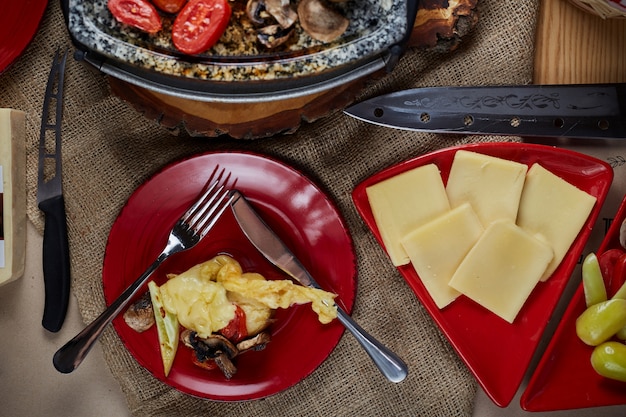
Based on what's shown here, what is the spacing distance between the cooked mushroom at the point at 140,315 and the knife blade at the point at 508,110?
2.32 ft

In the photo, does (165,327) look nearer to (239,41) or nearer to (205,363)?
(205,363)

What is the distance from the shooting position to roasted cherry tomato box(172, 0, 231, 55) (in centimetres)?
→ 149

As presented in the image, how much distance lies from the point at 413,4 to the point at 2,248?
1.21m

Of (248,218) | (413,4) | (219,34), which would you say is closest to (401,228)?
(248,218)

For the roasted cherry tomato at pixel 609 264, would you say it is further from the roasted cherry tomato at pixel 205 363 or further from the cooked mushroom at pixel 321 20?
the roasted cherry tomato at pixel 205 363

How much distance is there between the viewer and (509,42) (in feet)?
5.62

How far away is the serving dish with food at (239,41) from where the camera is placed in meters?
1.49

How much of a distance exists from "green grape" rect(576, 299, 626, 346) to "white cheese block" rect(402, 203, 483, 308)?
32 cm

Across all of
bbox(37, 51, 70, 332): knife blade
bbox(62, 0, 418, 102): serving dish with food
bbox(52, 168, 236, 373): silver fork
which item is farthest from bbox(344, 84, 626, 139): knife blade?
bbox(37, 51, 70, 332): knife blade

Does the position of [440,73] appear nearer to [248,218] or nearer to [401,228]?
[401,228]

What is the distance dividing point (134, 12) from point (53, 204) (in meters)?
0.58

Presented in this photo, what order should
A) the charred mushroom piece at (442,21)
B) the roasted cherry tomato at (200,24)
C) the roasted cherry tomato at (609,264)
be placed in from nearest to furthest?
the roasted cherry tomato at (200,24) → the charred mushroom piece at (442,21) → the roasted cherry tomato at (609,264)

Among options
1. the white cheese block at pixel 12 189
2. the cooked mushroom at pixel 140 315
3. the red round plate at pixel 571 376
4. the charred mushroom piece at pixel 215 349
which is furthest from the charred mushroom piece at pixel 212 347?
the red round plate at pixel 571 376

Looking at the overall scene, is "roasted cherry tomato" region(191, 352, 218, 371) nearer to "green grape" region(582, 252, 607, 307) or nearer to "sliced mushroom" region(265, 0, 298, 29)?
"sliced mushroom" region(265, 0, 298, 29)
